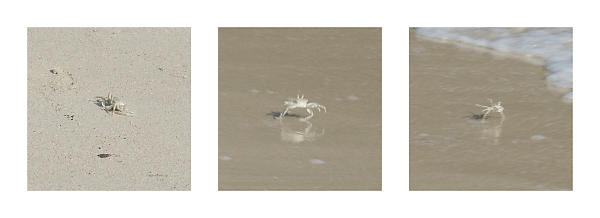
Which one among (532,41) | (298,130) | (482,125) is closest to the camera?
(298,130)

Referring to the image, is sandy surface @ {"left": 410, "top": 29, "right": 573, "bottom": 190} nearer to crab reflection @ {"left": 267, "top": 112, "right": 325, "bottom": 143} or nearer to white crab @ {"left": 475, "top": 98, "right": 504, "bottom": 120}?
white crab @ {"left": 475, "top": 98, "right": 504, "bottom": 120}

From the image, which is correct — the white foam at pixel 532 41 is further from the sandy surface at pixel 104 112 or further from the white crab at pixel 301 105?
the sandy surface at pixel 104 112

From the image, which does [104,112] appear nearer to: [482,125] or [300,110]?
[300,110]

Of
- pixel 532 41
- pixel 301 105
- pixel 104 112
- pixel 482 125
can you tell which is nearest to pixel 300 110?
pixel 301 105

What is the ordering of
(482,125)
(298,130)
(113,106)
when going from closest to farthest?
(298,130)
(482,125)
(113,106)

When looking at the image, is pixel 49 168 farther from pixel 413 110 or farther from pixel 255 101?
pixel 413 110
